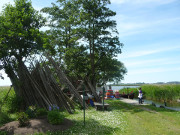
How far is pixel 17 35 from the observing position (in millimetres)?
11328

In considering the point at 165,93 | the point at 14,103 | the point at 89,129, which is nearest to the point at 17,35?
the point at 14,103

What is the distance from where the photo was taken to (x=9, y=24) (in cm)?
1147

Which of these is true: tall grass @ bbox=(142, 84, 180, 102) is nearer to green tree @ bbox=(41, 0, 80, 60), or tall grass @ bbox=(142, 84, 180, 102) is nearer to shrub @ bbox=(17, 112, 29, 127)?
green tree @ bbox=(41, 0, 80, 60)

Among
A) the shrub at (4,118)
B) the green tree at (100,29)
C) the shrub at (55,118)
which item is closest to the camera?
the shrub at (55,118)

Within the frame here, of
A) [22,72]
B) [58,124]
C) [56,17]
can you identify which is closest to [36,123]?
[58,124]

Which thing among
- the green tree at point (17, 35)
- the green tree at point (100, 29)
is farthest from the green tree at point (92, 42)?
the green tree at point (17, 35)

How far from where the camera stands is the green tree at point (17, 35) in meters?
11.4

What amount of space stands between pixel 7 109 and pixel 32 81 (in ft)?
7.93

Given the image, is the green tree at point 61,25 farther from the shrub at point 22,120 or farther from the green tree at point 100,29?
the shrub at point 22,120

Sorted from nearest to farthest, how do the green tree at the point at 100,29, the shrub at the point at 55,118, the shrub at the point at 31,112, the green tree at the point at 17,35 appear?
the shrub at the point at 55,118 < the shrub at the point at 31,112 < the green tree at the point at 17,35 < the green tree at the point at 100,29

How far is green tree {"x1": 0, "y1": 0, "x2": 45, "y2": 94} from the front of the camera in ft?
37.3

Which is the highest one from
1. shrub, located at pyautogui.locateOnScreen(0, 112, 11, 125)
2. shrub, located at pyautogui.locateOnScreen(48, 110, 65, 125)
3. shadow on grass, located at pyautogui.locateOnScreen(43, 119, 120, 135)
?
shrub, located at pyautogui.locateOnScreen(48, 110, 65, 125)

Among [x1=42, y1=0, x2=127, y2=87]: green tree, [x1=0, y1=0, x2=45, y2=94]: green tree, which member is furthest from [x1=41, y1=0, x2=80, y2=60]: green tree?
[x1=0, y1=0, x2=45, y2=94]: green tree

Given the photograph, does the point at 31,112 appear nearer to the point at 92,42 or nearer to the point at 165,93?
the point at 92,42
